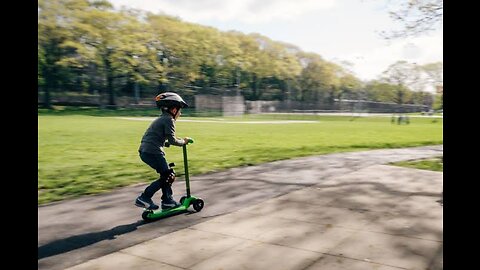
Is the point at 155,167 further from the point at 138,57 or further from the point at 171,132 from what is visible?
the point at 138,57

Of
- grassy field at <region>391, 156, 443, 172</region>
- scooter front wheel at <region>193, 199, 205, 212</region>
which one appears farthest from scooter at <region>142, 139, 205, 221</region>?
grassy field at <region>391, 156, 443, 172</region>

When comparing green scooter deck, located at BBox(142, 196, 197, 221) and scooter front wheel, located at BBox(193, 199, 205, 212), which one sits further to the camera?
scooter front wheel, located at BBox(193, 199, 205, 212)

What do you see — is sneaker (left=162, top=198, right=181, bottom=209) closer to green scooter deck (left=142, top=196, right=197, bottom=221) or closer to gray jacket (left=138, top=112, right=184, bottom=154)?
green scooter deck (left=142, top=196, right=197, bottom=221)

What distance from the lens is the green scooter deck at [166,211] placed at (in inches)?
226

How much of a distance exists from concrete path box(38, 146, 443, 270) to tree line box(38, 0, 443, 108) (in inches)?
1419

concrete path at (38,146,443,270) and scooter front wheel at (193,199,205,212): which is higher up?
scooter front wheel at (193,199,205,212)

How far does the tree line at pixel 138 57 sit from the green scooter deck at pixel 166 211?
36.9 m

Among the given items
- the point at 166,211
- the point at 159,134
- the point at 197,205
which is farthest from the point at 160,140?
the point at 197,205

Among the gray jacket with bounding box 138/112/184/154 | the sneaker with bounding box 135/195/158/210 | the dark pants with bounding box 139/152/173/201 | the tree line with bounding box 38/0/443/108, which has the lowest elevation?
the sneaker with bounding box 135/195/158/210

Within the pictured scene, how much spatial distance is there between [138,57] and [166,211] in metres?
Result: 41.1

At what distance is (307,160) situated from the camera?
41.8 ft

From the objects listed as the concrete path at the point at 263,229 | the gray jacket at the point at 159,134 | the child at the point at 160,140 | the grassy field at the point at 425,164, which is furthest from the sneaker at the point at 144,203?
the grassy field at the point at 425,164

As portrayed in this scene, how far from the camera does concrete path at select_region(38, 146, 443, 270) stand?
425cm
